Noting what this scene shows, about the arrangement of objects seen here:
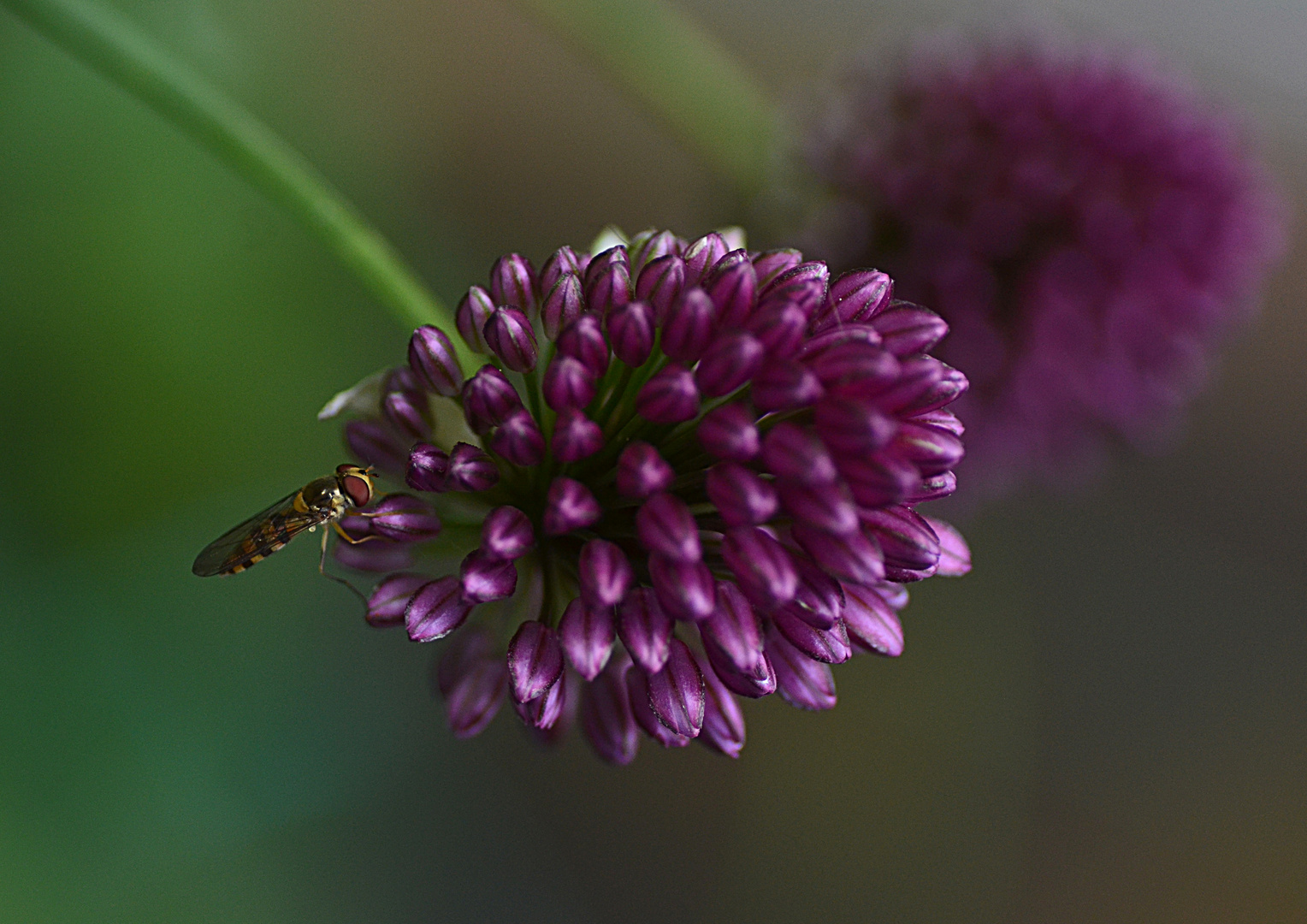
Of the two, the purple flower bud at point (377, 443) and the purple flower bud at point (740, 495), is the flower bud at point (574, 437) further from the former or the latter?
the purple flower bud at point (377, 443)

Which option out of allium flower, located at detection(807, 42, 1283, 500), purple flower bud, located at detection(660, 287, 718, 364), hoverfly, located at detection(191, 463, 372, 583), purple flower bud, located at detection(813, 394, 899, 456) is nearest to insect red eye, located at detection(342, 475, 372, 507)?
hoverfly, located at detection(191, 463, 372, 583)

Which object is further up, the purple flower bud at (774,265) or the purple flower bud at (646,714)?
the purple flower bud at (774,265)

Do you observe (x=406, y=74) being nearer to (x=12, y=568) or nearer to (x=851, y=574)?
(x=12, y=568)

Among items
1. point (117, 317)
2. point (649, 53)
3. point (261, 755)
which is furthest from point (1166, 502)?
point (117, 317)

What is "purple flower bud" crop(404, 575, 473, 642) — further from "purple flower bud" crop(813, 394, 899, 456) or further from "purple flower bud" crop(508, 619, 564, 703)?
"purple flower bud" crop(813, 394, 899, 456)

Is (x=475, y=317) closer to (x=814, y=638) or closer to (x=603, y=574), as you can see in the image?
(x=603, y=574)

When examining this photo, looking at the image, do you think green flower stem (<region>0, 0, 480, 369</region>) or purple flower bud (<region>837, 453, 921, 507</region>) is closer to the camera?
purple flower bud (<region>837, 453, 921, 507</region>)

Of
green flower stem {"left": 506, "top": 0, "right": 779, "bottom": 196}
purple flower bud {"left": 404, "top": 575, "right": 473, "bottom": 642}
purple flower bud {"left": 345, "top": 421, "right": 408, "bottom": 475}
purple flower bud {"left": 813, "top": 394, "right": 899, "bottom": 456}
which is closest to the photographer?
purple flower bud {"left": 813, "top": 394, "right": 899, "bottom": 456}

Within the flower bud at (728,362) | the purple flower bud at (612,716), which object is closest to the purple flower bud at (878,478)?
the flower bud at (728,362)
